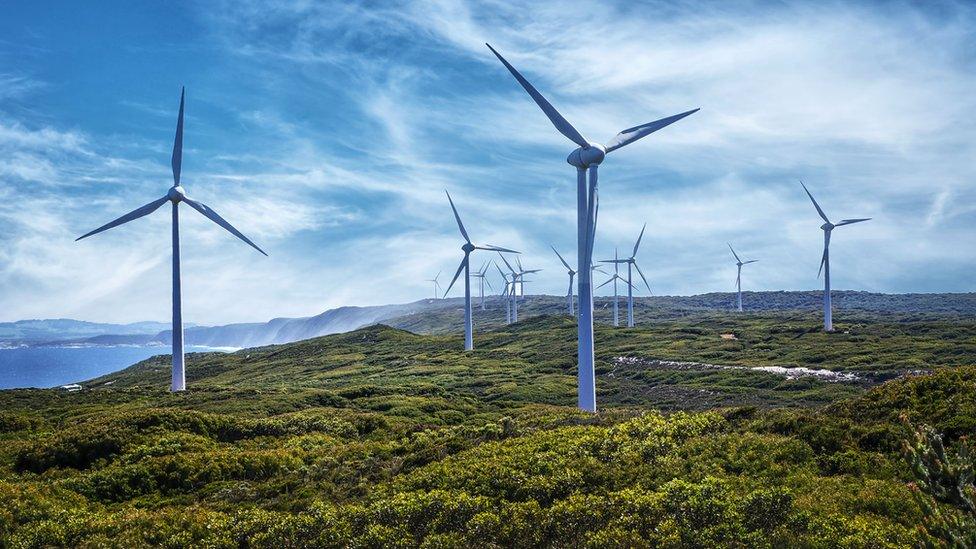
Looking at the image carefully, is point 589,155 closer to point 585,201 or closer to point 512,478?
point 585,201

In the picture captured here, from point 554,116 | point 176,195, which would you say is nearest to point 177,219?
point 176,195

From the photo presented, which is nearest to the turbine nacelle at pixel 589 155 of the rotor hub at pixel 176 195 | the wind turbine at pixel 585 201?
the wind turbine at pixel 585 201

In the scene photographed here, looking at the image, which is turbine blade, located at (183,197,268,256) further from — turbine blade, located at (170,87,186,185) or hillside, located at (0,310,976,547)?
hillside, located at (0,310,976,547)

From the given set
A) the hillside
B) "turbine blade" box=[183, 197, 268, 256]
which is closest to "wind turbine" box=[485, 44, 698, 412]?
the hillside

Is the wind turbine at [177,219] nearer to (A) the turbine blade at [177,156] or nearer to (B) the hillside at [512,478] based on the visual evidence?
(A) the turbine blade at [177,156]

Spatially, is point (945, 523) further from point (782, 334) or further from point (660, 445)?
point (782, 334)

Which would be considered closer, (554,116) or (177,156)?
(554,116)

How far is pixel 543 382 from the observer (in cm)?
7994

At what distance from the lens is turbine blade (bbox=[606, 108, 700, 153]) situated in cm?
4838

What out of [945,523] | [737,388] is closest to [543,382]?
[737,388]

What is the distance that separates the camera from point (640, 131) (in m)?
49.5

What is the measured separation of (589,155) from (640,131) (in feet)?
20.1

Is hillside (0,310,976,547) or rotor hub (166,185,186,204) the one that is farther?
rotor hub (166,185,186,204)

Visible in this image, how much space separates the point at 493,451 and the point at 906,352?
84.8 m
